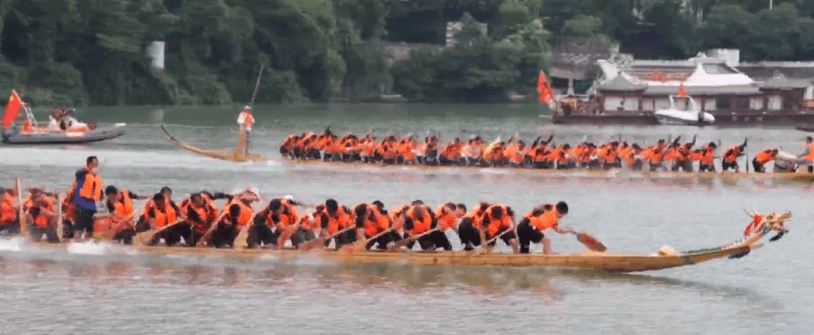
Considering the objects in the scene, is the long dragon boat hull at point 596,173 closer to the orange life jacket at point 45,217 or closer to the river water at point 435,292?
the river water at point 435,292

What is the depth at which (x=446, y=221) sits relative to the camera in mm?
33625

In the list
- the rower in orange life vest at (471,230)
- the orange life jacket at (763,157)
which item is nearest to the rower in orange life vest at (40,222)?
the rower in orange life vest at (471,230)

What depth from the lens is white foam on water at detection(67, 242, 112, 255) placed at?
113ft

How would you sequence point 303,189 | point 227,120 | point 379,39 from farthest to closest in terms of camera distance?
point 379,39
point 227,120
point 303,189

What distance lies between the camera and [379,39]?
458ft

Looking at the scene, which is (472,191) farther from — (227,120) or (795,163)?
(227,120)

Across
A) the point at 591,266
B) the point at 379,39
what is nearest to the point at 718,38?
the point at 379,39

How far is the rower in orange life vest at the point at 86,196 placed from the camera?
34125 mm

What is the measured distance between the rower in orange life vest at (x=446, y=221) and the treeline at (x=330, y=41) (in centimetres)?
7581

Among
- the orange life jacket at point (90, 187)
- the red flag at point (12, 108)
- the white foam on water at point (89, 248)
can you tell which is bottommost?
the white foam on water at point (89, 248)

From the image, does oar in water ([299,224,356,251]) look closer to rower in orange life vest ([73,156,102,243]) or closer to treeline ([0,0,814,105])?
rower in orange life vest ([73,156,102,243])

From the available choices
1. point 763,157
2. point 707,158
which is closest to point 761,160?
point 763,157

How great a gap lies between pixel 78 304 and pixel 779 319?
1240cm


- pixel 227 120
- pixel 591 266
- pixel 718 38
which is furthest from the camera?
pixel 718 38
